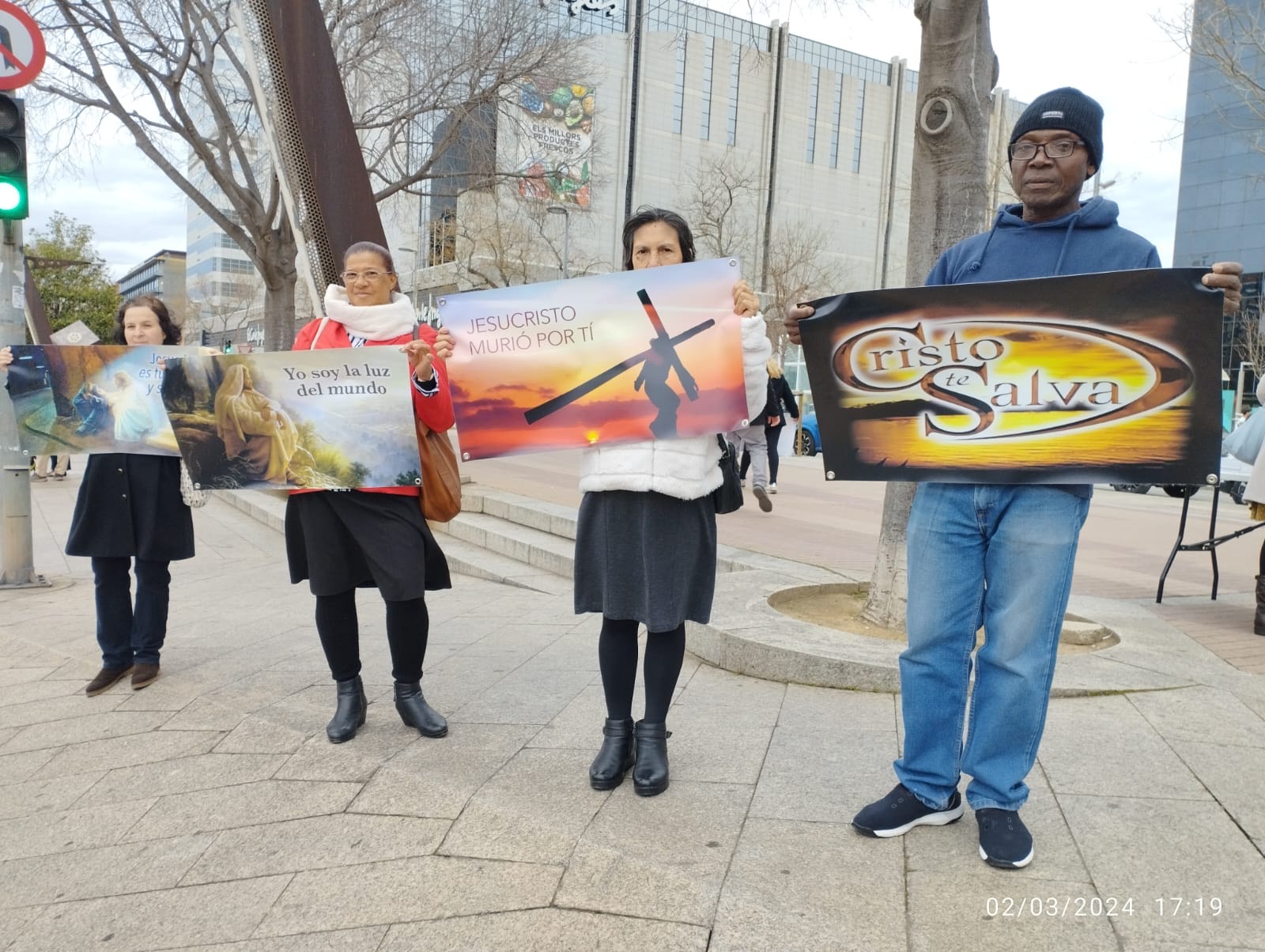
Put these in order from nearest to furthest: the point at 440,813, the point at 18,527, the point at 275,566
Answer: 1. the point at 440,813
2. the point at 18,527
3. the point at 275,566

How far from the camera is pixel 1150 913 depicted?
2330 mm

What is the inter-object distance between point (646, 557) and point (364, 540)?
1154mm

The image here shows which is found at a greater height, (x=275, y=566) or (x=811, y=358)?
(x=811, y=358)

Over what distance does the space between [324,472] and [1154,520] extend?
1185cm

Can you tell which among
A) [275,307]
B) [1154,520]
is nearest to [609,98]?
[275,307]

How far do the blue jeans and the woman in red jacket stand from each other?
175cm

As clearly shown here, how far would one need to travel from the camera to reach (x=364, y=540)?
11.7 feet

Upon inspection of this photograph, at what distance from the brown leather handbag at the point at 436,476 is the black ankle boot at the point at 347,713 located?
2.50 ft

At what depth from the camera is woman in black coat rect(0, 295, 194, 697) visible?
430cm

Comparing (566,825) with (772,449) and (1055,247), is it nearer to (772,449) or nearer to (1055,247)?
(1055,247)

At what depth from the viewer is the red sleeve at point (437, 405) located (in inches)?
138

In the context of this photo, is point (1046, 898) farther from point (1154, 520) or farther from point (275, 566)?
point (1154, 520)

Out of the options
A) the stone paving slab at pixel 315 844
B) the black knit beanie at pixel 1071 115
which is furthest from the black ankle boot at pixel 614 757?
the black knit beanie at pixel 1071 115
